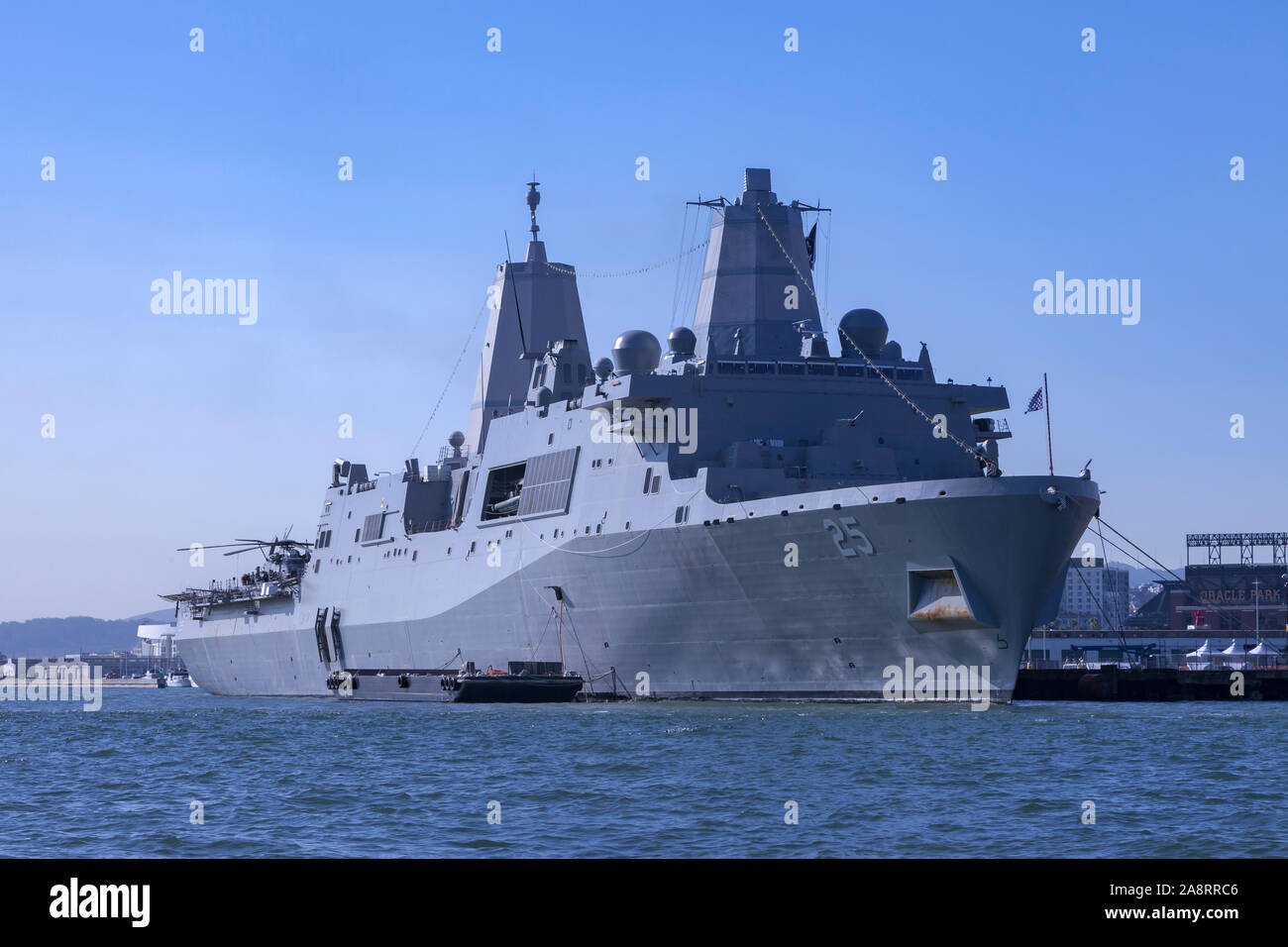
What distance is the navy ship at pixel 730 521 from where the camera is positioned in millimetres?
31766

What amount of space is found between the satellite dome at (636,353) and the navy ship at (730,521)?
0.16 ft

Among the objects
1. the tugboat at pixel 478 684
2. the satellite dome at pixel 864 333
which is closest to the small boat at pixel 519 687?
the tugboat at pixel 478 684

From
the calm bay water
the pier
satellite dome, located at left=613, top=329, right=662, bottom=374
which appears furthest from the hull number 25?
the pier

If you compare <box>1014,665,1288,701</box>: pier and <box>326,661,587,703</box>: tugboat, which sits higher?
<box>326,661,587,703</box>: tugboat

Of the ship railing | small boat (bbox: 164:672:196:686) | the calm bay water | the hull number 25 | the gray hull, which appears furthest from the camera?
small boat (bbox: 164:672:196:686)

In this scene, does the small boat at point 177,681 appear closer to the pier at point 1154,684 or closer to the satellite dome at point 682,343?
the pier at point 1154,684

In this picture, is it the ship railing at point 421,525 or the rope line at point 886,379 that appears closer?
the rope line at point 886,379

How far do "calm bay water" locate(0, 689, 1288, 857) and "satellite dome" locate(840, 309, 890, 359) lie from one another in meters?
11.4

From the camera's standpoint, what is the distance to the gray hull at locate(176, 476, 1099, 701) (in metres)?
31.3

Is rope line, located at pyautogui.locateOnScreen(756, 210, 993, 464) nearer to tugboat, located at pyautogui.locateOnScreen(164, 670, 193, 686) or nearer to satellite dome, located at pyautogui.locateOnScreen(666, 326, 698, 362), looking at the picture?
satellite dome, located at pyautogui.locateOnScreen(666, 326, 698, 362)
